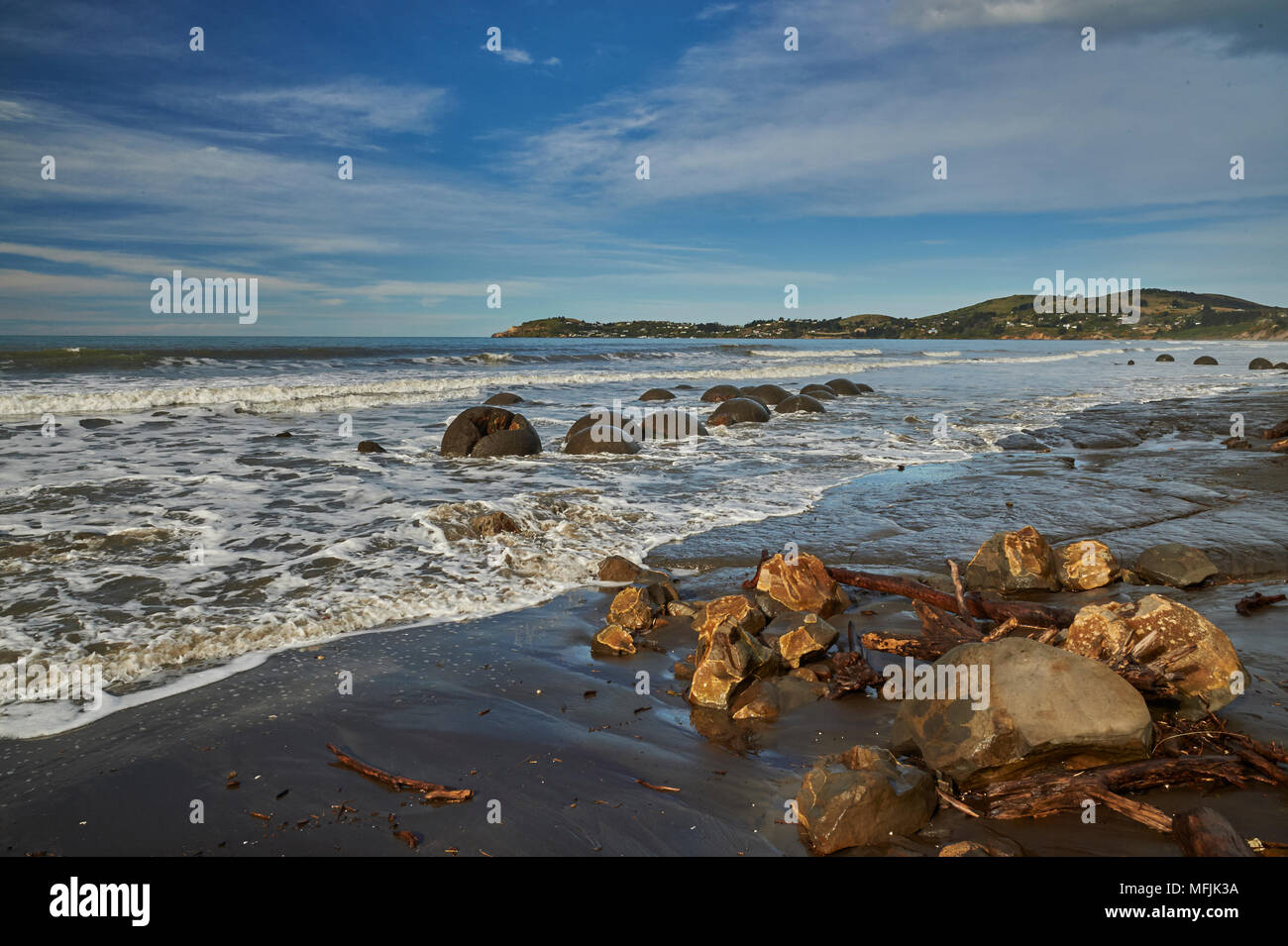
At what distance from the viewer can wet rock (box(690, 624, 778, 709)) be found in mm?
4359

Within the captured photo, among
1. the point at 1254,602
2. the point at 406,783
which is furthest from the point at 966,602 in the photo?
the point at 406,783

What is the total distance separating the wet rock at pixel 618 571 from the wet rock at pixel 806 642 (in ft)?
6.87

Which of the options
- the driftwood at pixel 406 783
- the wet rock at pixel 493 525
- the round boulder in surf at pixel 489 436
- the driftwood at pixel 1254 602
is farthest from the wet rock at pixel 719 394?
the driftwood at pixel 406 783

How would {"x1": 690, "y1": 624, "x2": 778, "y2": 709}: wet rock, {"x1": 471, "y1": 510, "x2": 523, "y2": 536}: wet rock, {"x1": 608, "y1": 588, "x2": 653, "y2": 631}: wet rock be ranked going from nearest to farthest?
{"x1": 690, "y1": 624, "x2": 778, "y2": 709}: wet rock, {"x1": 608, "y1": 588, "x2": 653, "y2": 631}: wet rock, {"x1": 471, "y1": 510, "x2": 523, "y2": 536}: wet rock

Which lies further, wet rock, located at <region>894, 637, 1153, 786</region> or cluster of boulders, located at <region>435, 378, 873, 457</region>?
cluster of boulders, located at <region>435, 378, 873, 457</region>

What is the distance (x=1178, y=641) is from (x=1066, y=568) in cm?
220

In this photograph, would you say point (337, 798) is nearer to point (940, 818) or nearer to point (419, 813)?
point (419, 813)

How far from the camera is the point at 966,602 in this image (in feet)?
18.1

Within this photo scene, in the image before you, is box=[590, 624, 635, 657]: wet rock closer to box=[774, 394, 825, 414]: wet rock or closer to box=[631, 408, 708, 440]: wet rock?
box=[631, 408, 708, 440]: wet rock

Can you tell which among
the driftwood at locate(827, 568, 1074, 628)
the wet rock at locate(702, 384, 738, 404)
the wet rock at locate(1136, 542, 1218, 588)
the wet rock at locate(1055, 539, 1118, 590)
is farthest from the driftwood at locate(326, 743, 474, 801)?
the wet rock at locate(702, 384, 738, 404)

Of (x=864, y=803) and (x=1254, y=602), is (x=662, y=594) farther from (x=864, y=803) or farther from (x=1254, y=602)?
(x=1254, y=602)
